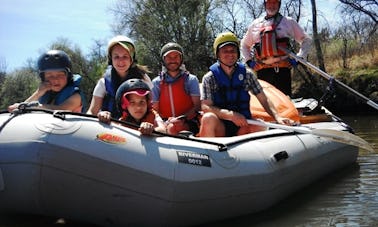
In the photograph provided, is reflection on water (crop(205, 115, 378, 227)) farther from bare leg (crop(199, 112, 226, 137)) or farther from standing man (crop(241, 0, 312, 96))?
standing man (crop(241, 0, 312, 96))

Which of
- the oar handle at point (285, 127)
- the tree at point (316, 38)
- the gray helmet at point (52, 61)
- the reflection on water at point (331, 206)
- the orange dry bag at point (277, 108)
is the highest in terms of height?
the tree at point (316, 38)

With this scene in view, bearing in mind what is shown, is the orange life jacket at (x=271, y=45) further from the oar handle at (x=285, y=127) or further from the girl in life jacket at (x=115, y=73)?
the girl in life jacket at (x=115, y=73)

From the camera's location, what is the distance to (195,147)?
11.0 feet

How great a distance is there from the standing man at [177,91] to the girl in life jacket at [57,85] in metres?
0.90

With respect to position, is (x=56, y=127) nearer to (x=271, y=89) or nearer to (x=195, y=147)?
(x=195, y=147)

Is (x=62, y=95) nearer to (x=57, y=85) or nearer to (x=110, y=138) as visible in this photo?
(x=57, y=85)

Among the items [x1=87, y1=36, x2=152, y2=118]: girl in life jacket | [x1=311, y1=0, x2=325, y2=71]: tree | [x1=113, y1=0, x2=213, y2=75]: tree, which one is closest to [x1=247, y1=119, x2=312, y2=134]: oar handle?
[x1=87, y1=36, x2=152, y2=118]: girl in life jacket

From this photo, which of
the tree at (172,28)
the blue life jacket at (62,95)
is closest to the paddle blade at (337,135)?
the blue life jacket at (62,95)

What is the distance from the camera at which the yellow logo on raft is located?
3053 millimetres

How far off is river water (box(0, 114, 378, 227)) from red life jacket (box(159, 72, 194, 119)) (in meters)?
1.27

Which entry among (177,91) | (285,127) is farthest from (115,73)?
(285,127)

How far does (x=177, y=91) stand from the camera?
15.3ft

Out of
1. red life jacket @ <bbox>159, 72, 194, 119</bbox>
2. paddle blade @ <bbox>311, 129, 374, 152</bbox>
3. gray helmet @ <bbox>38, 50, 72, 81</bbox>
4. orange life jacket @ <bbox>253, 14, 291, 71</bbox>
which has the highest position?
orange life jacket @ <bbox>253, 14, 291, 71</bbox>

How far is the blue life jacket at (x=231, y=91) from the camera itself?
14.7 ft
